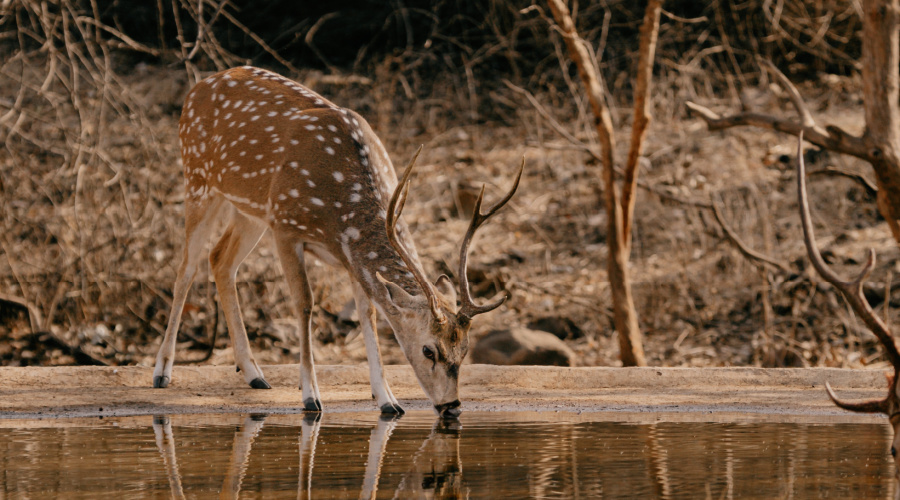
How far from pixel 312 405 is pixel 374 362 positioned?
0.43m

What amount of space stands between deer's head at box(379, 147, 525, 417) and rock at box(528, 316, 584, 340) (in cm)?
558

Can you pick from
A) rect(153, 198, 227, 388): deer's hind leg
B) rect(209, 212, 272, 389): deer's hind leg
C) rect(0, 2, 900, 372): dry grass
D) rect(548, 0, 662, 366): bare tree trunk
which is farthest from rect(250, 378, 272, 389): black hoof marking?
rect(548, 0, 662, 366): bare tree trunk

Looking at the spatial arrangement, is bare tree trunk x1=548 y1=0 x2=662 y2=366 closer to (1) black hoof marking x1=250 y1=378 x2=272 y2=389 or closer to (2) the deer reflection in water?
(1) black hoof marking x1=250 y1=378 x2=272 y2=389

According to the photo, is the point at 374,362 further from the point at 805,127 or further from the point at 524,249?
the point at 524,249

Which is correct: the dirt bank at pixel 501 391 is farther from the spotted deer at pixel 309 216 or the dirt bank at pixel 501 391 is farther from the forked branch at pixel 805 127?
the forked branch at pixel 805 127

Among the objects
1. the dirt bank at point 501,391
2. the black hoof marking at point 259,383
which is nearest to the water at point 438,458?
the dirt bank at point 501,391

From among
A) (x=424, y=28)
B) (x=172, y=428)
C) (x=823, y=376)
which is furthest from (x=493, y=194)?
(x=172, y=428)

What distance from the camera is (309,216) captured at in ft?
22.1

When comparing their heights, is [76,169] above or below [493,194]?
above

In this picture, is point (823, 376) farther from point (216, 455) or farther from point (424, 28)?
point (424, 28)

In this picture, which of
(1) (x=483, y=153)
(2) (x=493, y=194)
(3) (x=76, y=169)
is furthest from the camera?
(1) (x=483, y=153)

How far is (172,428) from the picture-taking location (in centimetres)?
578

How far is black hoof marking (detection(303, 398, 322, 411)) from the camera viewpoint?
647 cm

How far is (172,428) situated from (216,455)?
979mm
